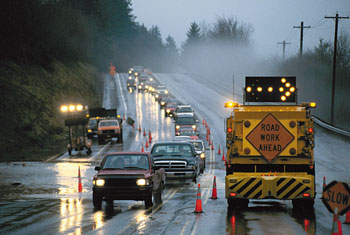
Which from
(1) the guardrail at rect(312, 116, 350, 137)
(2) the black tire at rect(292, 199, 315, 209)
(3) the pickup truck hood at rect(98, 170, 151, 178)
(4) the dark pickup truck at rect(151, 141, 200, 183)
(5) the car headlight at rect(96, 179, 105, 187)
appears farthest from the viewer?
(1) the guardrail at rect(312, 116, 350, 137)

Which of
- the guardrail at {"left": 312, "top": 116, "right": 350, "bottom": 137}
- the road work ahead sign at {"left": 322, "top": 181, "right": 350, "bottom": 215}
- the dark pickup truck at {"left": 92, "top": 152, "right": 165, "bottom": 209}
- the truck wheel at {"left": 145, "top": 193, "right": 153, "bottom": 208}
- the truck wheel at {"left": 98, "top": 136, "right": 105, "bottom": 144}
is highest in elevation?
the road work ahead sign at {"left": 322, "top": 181, "right": 350, "bottom": 215}

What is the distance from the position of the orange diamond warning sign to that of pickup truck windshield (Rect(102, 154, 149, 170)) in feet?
12.3

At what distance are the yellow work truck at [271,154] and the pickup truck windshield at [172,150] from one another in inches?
362

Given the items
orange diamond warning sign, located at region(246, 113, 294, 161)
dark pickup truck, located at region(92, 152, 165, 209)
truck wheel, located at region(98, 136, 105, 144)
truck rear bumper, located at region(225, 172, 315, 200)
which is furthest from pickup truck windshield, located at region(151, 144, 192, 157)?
truck wheel, located at region(98, 136, 105, 144)

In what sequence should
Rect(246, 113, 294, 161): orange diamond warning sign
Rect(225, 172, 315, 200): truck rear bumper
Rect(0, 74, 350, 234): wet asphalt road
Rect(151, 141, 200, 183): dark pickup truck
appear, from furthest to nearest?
1. Rect(151, 141, 200, 183): dark pickup truck
2. Rect(246, 113, 294, 161): orange diamond warning sign
3. Rect(225, 172, 315, 200): truck rear bumper
4. Rect(0, 74, 350, 234): wet asphalt road

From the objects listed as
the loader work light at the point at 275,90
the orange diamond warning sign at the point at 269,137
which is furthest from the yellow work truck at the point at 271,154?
the loader work light at the point at 275,90

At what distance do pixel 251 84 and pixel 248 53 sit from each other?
5046 inches

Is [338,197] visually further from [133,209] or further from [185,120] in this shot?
[185,120]

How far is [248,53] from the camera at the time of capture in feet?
477

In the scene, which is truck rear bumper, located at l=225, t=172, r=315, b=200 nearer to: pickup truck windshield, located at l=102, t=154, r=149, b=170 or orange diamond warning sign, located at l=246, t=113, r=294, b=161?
orange diamond warning sign, located at l=246, t=113, r=294, b=161

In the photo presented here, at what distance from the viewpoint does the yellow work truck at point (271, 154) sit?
1634 cm

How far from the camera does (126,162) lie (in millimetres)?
18797

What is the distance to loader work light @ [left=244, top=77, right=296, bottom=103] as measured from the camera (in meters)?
18.7

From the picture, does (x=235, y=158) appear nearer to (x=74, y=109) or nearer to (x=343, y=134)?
(x=74, y=109)
